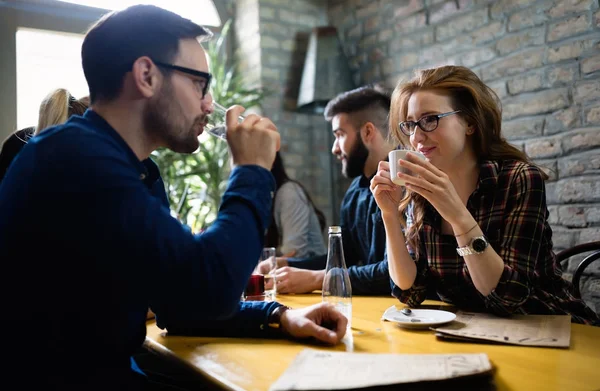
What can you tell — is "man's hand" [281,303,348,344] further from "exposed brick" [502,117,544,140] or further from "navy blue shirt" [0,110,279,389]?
"exposed brick" [502,117,544,140]

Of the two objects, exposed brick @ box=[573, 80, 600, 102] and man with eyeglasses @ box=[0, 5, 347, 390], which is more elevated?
exposed brick @ box=[573, 80, 600, 102]

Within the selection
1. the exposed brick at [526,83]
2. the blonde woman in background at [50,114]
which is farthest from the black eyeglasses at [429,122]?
the exposed brick at [526,83]

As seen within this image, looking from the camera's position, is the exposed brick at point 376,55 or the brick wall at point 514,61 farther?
the exposed brick at point 376,55

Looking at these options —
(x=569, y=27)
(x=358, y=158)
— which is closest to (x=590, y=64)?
(x=569, y=27)

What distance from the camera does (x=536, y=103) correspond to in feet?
9.53

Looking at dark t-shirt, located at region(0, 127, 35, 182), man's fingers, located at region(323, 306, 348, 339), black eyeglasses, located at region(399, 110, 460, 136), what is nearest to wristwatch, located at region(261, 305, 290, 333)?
man's fingers, located at region(323, 306, 348, 339)

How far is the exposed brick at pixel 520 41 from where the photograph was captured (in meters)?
2.90

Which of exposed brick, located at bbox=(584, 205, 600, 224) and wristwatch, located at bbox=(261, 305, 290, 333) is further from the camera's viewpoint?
exposed brick, located at bbox=(584, 205, 600, 224)

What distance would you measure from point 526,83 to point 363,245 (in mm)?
1299

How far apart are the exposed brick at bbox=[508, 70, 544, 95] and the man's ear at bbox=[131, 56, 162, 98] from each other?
2.36m

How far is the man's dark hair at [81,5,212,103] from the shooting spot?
3.65 ft

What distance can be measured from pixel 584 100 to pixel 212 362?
7.72 ft

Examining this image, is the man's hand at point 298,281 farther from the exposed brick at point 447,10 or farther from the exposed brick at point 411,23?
the exposed brick at point 411,23

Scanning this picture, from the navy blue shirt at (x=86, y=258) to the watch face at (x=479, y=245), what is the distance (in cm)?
68
